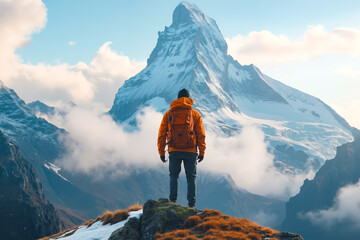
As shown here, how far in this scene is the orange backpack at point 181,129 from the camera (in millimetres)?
20219

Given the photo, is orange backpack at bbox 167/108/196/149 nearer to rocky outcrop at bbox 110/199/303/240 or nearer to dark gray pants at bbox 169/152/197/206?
dark gray pants at bbox 169/152/197/206

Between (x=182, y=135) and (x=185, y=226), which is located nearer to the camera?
(x=185, y=226)

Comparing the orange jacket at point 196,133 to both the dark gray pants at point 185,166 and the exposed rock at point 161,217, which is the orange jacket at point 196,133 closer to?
the dark gray pants at point 185,166

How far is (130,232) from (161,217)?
5.82ft

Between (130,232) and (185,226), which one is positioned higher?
(185,226)

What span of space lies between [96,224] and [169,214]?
10507 mm

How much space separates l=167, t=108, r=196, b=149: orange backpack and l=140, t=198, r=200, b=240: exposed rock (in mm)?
3395

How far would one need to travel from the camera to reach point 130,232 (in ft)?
64.1

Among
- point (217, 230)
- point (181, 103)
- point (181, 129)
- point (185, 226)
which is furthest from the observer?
point (181, 129)

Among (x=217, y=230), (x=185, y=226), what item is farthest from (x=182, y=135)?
(x=217, y=230)

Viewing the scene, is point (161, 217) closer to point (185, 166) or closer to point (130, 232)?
point (130, 232)

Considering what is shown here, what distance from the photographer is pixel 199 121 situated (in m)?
20.8

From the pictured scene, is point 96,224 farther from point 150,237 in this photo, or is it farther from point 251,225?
point 251,225

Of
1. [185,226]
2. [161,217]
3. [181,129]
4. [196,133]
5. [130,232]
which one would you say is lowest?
[130,232]
